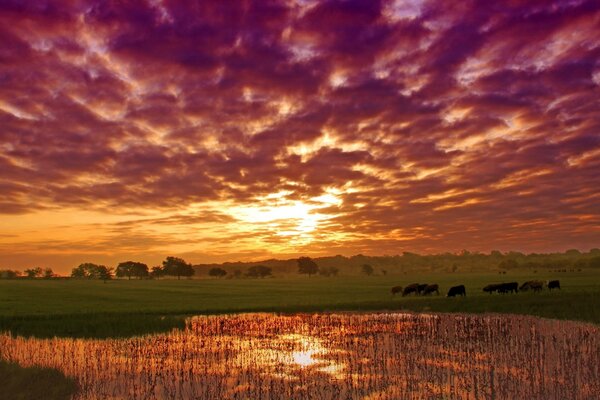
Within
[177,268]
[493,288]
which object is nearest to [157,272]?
[177,268]

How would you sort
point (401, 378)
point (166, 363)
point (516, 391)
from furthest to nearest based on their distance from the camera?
point (166, 363)
point (401, 378)
point (516, 391)

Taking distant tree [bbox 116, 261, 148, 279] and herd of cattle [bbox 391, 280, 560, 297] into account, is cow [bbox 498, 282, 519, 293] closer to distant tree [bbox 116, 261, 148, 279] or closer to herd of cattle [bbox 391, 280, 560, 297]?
herd of cattle [bbox 391, 280, 560, 297]

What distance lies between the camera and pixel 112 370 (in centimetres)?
1873

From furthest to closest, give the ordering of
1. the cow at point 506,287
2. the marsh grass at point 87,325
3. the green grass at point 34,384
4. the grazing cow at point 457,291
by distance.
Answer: the cow at point 506,287, the grazing cow at point 457,291, the marsh grass at point 87,325, the green grass at point 34,384

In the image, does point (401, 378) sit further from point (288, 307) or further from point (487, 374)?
point (288, 307)

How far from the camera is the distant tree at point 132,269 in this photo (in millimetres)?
187125

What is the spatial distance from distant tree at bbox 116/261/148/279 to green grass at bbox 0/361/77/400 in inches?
6921

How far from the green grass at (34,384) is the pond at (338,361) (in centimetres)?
55

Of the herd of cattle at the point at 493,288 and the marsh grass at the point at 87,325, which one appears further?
the herd of cattle at the point at 493,288

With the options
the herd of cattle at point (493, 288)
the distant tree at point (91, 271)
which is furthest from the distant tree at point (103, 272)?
the herd of cattle at point (493, 288)

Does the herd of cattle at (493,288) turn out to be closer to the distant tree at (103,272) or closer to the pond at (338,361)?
the pond at (338,361)

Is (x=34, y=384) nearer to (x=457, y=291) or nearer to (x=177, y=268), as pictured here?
(x=457, y=291)

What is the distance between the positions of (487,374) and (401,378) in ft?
9.60

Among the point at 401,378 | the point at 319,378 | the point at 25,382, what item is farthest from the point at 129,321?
the point at 401,378
